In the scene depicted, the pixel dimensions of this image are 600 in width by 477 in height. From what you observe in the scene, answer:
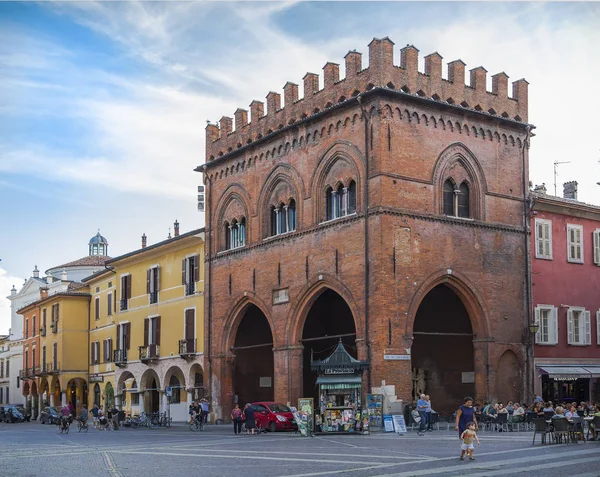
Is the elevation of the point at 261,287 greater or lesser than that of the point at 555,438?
greater

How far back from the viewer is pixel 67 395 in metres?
63.4

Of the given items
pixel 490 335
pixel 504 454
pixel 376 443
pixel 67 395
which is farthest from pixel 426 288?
pixel 67 395

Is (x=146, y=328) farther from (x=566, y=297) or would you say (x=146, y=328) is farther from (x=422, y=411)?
(x=422, y=411)

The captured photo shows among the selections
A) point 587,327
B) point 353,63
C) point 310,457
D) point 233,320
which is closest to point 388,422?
point 310,457

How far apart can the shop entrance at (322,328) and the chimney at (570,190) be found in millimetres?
13603

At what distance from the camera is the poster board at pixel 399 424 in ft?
97.0

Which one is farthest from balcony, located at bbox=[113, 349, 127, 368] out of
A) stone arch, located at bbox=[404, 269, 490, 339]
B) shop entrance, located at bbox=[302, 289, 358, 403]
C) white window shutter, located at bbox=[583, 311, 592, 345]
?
white window shutter, located at bbox=[583, 311, 592, 345]

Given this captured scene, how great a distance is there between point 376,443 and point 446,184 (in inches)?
480

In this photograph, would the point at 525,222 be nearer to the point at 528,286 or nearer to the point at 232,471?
the point at 528,286

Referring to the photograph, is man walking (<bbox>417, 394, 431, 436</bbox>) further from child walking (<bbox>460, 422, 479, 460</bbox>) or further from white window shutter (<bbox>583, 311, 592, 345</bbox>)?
white window shutter (<bbox>583, 311, 592, 345</bbox>)

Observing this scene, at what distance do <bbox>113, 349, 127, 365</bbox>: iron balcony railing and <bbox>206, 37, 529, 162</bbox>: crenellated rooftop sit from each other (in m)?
17.9

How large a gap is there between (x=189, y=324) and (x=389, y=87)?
17423 millimetres

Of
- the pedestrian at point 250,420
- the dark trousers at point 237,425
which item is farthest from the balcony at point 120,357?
the pedestrian at point 250,420

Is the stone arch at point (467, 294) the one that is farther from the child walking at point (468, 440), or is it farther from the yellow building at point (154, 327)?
the yellow building at point (154, 327)
